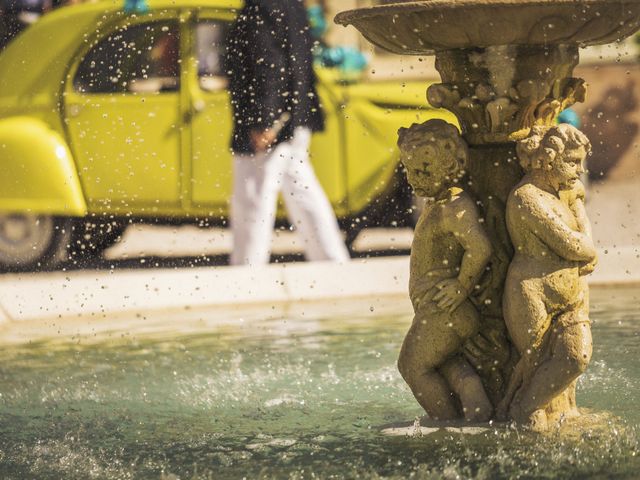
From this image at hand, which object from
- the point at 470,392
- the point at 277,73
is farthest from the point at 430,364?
the point at 277,73

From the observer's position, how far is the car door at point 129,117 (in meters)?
10.7

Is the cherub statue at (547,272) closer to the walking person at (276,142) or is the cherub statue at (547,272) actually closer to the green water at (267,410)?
the green water at (267,410)

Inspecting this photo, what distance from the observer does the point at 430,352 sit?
4.89 meters

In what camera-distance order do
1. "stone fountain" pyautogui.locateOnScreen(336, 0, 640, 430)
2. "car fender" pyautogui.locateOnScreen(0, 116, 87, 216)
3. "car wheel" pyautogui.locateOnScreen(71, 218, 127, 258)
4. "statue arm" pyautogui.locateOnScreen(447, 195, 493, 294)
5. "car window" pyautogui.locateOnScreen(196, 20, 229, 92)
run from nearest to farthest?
"stone fountain" pyautogui.locateOnScreen(336, 0, 640, 430) < "statue arm" pyautogui.locateOnScreen(447, 195, 493, 294) < "car fender" pyautogui.locateOnScreen(0, 116, 87, 216) < "car window" pyautogui.locateOnScreen(196, 20, 229, 92) < "car wheel" pyautogui.locateOnScreen(71, 218, 127, 258)

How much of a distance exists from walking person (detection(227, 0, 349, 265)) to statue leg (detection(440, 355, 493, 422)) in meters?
4.11

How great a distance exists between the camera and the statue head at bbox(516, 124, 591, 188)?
4.74 metres

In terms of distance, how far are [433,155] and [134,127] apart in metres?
6.15

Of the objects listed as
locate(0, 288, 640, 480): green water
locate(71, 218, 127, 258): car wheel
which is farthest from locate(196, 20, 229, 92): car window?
locate(0, 288, 640, 480): green water

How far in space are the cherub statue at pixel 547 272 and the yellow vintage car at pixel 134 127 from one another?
6.02m

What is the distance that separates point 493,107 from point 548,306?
0.59m

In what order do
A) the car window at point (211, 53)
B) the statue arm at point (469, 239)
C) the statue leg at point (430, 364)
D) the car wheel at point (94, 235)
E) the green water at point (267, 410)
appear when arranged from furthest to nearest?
1. the car wheel at point (94, 235)
2. the car window at point (211, 53)
3. the statue leg at point (430, 364)
4. the statue arm at point (469, 239)
5. the green water at point (267, 410)

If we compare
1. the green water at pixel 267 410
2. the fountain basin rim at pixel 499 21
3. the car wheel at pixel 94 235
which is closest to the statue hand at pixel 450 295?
the green water at pixel 267 410

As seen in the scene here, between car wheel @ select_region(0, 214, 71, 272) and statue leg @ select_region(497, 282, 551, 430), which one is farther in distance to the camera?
car wheel @ select_region(0, 214, 71, 272)

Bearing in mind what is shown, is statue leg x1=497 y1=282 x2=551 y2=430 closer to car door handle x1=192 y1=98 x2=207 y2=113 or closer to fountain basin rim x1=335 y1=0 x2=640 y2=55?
fountain basin rim x1=335 y1=0 x2=640 y2=55
